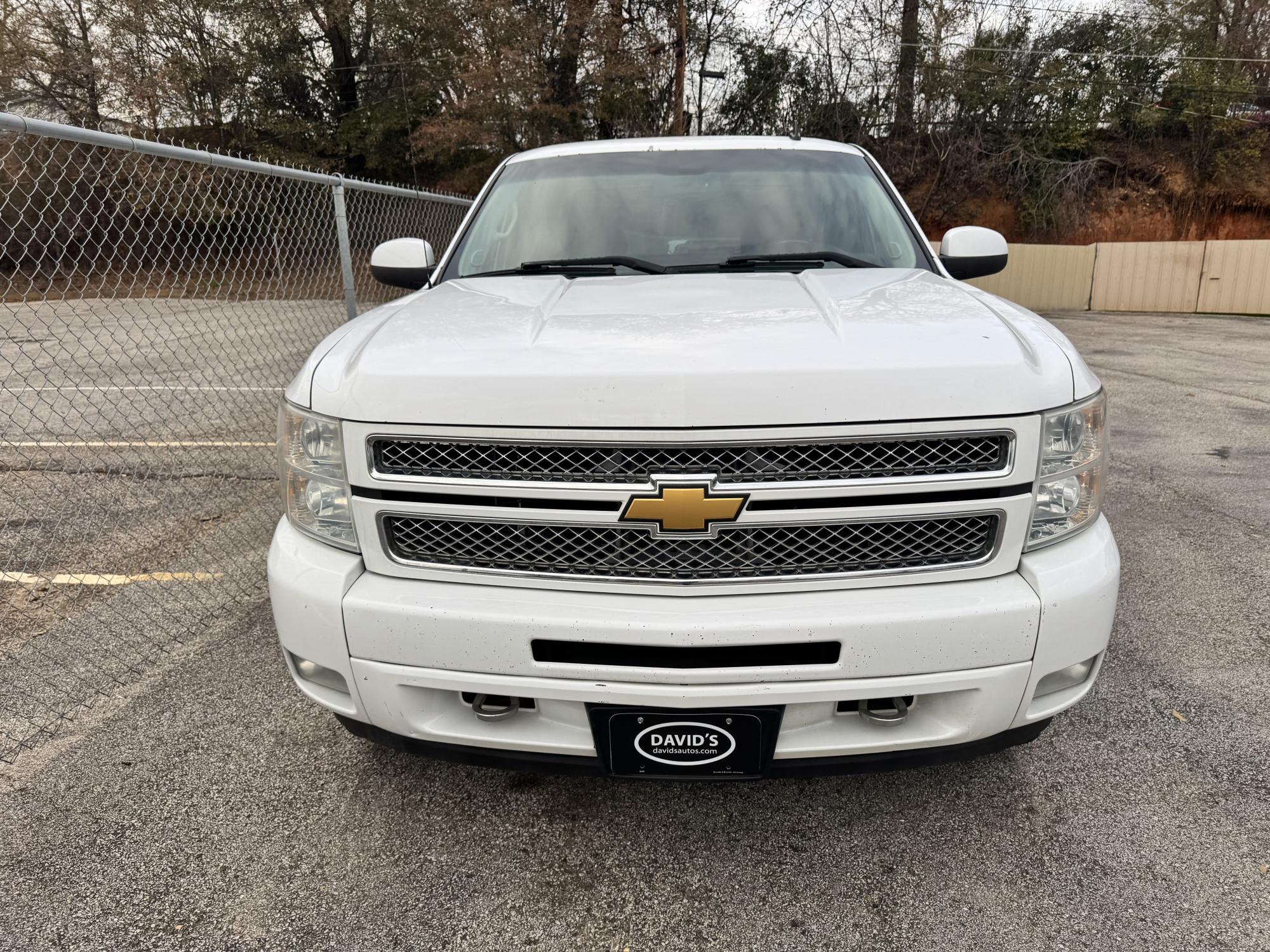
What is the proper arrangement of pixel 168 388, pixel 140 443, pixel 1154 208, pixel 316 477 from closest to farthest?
1. pixel 316 477
2. pixel 140 443
3. pixel 168 388
4. pixel 1154 208

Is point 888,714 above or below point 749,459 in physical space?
below

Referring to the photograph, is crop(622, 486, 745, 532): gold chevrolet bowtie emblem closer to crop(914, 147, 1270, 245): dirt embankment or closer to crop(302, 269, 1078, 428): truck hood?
crop(302, 269, 1078, 428): truck hood

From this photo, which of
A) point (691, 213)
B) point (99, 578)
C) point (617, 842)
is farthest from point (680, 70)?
point (617, 842)

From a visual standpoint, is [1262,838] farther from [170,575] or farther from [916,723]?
[170,575]

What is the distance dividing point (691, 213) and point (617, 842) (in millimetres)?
2177

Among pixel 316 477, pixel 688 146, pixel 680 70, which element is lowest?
pixel 316 477

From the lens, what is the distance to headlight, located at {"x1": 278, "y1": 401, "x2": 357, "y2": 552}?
1.88 m

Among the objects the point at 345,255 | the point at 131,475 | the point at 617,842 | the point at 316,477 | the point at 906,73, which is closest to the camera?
the point at 316,477

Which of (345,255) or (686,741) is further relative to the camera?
(345,255)

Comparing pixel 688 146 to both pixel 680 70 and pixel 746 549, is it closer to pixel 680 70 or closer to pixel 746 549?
pixel 746 549

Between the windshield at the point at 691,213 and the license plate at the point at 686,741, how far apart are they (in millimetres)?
1582

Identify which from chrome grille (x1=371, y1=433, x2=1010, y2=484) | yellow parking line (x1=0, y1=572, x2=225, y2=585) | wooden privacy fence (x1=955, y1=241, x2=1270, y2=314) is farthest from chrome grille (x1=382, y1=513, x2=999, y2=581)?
wooden privacy fence (x1=955, y1=241, x2=1270, y2=314)

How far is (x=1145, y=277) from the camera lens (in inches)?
854

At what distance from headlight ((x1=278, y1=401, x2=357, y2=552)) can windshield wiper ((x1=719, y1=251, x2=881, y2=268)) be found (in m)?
1.47
